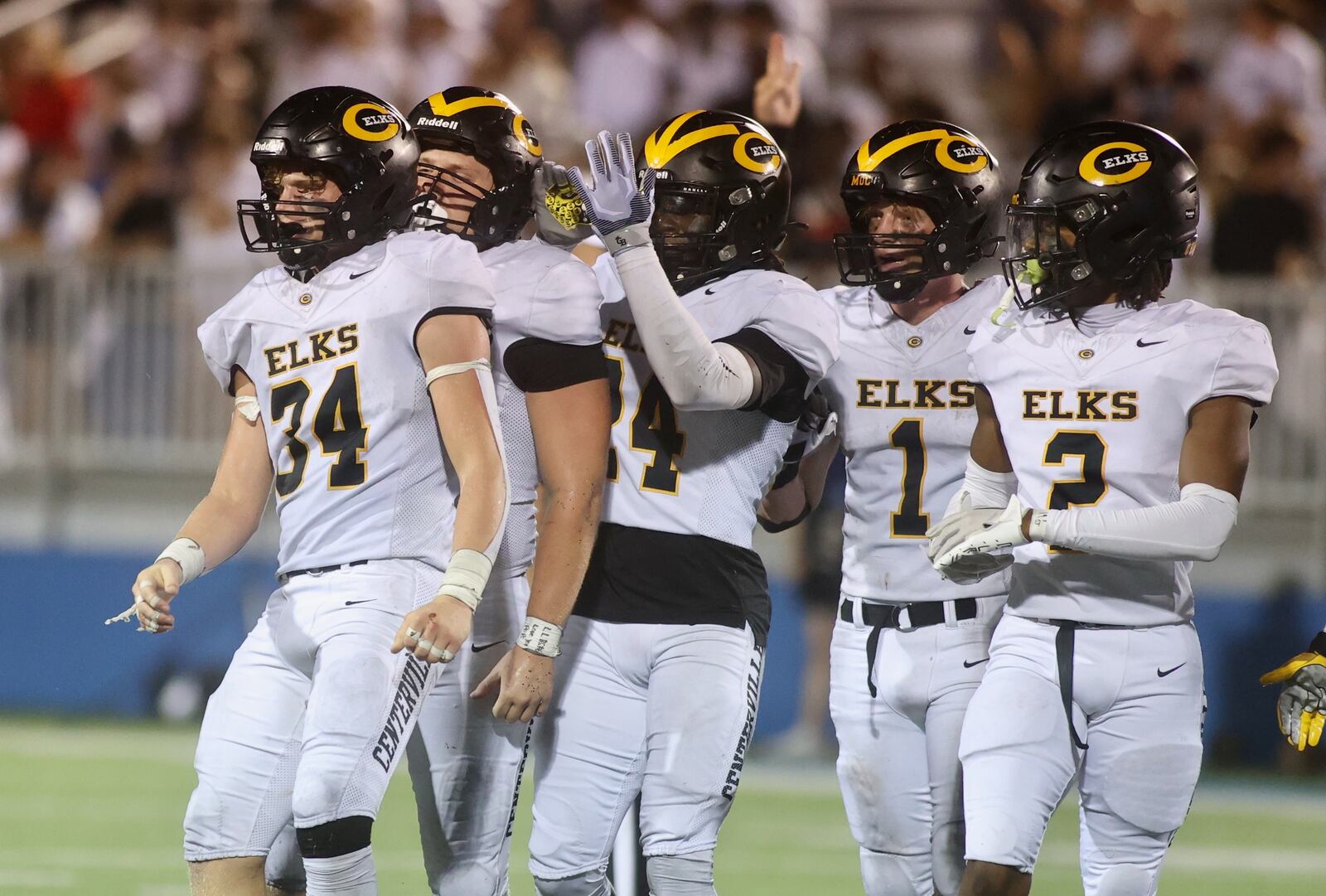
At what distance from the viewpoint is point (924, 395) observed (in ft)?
16.4

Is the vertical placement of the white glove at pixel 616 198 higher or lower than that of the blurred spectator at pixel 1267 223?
higher

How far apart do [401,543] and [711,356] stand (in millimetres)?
813

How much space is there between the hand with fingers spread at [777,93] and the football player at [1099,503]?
4.13 feet

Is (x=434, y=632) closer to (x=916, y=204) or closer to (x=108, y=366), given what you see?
(x=916, y=204)

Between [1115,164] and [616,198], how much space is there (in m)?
1.18

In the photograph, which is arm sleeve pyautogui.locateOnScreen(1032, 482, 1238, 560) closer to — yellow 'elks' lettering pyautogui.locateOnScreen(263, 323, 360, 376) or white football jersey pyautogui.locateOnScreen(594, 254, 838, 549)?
white football jersey pyautogui.locateOnScreen(594, 254, 838, 549)

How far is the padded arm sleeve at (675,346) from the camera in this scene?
14.0 feet

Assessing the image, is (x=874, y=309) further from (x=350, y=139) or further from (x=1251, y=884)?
(x=1251, y=884)

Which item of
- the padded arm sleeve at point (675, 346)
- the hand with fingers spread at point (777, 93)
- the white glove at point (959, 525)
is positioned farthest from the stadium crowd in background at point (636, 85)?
the padded arm sleeve at point (675, 346)

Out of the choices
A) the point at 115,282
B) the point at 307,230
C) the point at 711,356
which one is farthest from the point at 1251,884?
the point at 115,282

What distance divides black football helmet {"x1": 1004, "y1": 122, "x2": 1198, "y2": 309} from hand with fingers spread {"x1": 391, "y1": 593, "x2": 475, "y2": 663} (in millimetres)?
1552

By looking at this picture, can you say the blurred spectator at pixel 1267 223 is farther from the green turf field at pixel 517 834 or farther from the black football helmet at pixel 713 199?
the black football helmet at pixel 713 199

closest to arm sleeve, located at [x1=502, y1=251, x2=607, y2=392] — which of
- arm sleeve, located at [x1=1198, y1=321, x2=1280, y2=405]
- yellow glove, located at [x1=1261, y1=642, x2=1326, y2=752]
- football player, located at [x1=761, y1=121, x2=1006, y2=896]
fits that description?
football player, located at [x1=761, y1=121, x2=1006, y2=896]

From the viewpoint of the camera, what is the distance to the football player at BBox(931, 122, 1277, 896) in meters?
4.26
